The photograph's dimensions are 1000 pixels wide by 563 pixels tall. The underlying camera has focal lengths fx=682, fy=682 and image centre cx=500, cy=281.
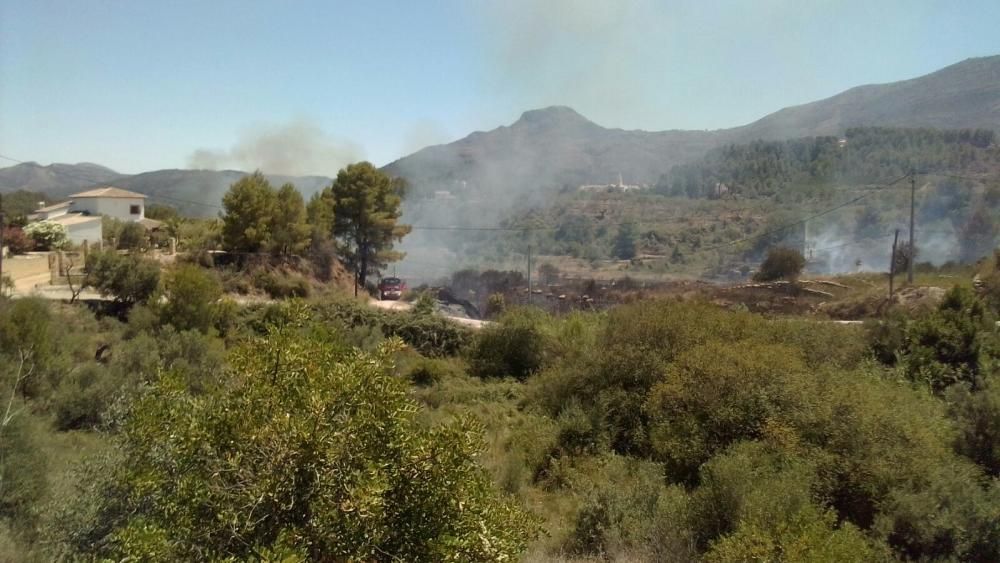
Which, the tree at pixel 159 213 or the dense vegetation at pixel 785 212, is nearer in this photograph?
the tree at pixel 159 213

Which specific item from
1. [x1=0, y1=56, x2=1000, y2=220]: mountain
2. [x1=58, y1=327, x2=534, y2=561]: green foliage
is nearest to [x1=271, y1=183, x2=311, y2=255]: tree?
[x1=58, y1=327, x2=534, y2=561]: green foliage

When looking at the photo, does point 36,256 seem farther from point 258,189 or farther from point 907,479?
point 907,479

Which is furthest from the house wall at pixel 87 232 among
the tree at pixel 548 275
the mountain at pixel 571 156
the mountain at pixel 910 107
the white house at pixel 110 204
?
the mountain at pixel 910 107

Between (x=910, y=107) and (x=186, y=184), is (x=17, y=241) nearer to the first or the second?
(x=186, y=184)

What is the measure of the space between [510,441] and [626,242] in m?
55.4

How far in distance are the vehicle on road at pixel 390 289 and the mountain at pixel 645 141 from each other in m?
63.9

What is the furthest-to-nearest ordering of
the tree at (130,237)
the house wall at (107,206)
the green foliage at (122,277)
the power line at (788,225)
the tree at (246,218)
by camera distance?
1. the power line at (788,225)
2. the house wall at (107,206)
3. the tree at (130,237)
4. the tree at (246,218)
5. the green foliage at (122,277)

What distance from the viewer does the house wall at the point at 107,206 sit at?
152 ft

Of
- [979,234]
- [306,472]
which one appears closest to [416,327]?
[306,472]

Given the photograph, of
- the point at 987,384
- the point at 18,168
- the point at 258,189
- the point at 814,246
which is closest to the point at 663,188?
the point at 814,246

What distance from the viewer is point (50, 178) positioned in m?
119

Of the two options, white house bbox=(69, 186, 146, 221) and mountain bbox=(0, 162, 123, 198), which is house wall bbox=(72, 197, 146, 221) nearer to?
white house bbox=(69, 186, 146, 221)

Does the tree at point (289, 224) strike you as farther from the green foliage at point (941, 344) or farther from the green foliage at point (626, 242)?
the green foliage at point (626, 242)

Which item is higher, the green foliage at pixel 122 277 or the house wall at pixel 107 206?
the house wall at pixel 107 206
